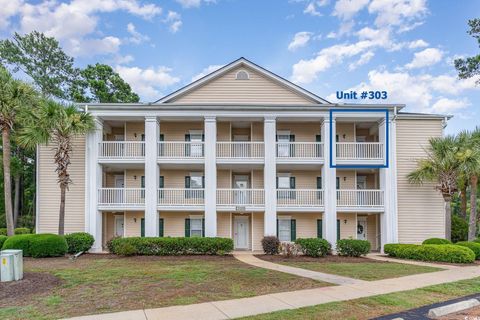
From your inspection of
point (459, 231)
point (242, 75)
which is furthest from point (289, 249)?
point (459, 231)

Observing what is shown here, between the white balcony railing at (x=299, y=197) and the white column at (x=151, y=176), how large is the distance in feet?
23.2

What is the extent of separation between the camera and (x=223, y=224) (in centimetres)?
2238

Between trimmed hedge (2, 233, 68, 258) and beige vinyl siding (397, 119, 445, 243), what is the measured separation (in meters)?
18.2

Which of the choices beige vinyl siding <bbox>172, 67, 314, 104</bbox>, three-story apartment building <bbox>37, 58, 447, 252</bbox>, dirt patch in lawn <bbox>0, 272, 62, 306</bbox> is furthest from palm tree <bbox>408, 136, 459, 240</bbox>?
dirt patch in lawn <bbox>0, 272, 62, 306</bbox>

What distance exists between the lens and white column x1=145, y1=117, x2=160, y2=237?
2047cm

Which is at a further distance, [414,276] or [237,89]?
[237,89]

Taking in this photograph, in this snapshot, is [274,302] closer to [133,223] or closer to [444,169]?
[444,169]

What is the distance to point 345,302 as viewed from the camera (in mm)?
8664

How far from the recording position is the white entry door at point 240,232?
22641 millimetres

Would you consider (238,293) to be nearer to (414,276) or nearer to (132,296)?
(132,296)

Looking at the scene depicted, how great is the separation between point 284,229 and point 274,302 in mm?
14084

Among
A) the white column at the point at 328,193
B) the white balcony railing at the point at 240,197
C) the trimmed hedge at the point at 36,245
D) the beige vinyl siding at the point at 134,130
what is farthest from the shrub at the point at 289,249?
the beige vinyl siding at the point at 134,130

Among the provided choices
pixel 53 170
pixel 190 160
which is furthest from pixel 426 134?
pixel 53 170

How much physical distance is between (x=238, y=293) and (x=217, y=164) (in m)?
12.4
